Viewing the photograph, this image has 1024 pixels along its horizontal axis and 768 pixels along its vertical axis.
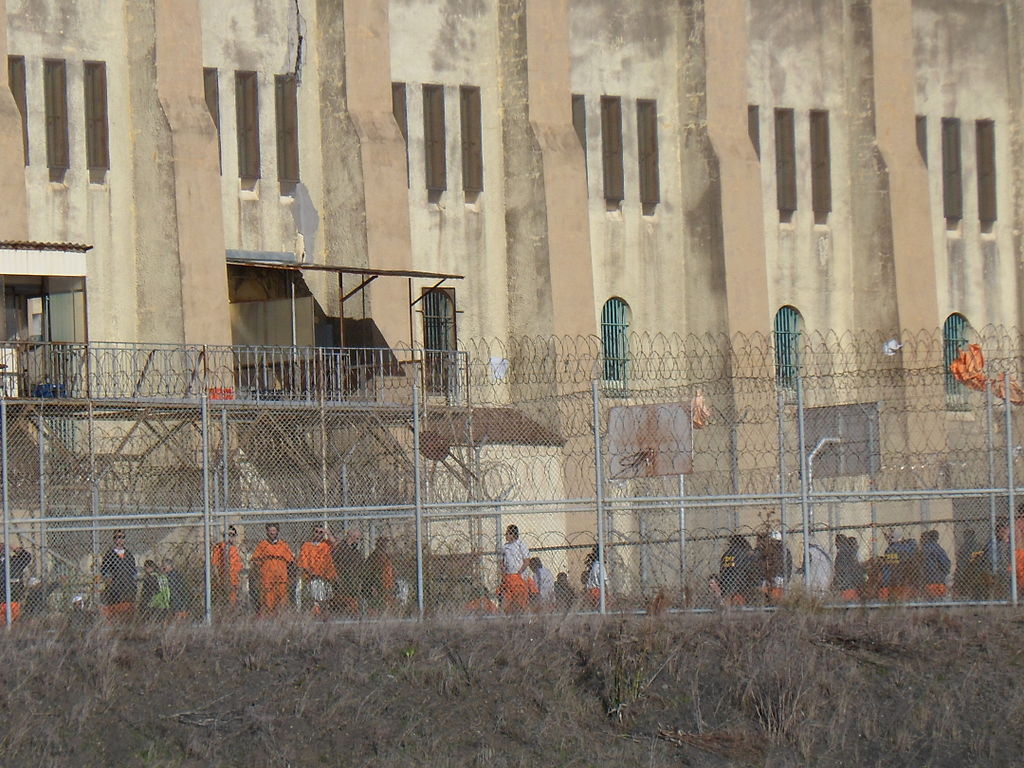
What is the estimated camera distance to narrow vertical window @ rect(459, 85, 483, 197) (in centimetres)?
3459

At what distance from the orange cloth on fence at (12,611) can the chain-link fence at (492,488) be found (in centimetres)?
4

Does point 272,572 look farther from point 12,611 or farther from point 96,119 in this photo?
point 96,119

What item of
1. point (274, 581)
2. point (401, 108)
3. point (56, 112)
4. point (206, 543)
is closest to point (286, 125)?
point (401, 108)

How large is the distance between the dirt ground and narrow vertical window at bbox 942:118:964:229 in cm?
2344

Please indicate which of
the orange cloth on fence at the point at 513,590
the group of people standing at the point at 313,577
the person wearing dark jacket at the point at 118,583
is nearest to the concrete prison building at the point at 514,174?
the person wearing dark jacket at the point at 118,583

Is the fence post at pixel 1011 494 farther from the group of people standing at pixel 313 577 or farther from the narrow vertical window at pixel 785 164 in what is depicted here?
the narrow vertical window at pixel 785 164

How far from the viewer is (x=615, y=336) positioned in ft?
119

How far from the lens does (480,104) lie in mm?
34750

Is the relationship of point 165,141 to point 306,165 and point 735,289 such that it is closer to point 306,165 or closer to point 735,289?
point 306,165

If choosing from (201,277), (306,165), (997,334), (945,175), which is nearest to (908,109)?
(945,175)

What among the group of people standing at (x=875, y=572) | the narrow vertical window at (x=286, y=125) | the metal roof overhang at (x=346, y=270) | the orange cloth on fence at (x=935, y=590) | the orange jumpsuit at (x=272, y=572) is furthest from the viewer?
the narrow vertical window at (x=286, y=125)

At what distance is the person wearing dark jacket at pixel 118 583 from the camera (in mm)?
18328

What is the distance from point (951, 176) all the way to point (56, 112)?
19.9 m

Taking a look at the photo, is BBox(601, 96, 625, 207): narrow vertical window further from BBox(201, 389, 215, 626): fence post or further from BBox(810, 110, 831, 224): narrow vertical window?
BBox(201, 389, 215, 626): fence post
